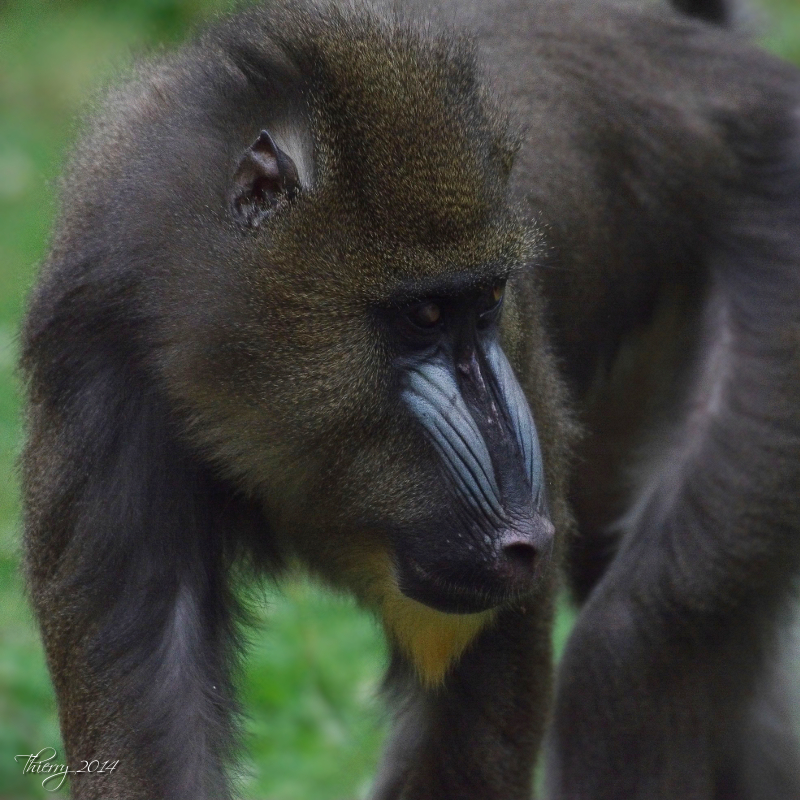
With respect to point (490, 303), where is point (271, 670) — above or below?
below

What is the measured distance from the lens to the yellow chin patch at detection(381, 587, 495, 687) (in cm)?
383

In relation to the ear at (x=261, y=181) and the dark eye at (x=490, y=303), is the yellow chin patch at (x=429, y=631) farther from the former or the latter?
the ear at (x=261, y=181)

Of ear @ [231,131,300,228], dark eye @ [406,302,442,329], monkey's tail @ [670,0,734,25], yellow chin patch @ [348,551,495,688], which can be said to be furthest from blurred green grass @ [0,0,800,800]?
dark eye @ [406,302,442,329]

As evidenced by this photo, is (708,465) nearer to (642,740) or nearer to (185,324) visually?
(642,740)

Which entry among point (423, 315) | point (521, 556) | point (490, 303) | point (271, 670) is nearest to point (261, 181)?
point (423, 315)

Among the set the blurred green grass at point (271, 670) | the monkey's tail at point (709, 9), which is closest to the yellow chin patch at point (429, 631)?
the blurred green grass at point (271, 670)

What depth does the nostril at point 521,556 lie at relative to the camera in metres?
3.47

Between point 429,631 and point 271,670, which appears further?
point 271,670

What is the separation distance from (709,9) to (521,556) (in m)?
3.01

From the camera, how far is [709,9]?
5746 millimetres

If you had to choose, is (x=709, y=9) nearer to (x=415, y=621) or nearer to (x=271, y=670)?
(x=415, y=621)

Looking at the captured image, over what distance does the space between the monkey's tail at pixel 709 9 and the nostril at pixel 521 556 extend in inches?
115

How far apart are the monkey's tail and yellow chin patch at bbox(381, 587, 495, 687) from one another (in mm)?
2801

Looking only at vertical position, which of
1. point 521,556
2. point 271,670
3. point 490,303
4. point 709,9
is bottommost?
point 271,670
